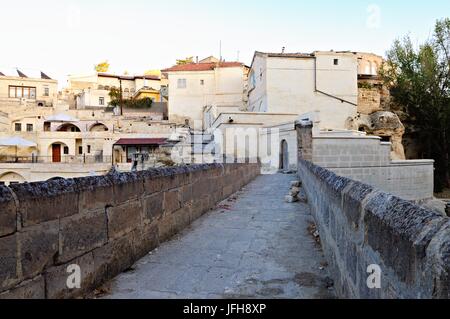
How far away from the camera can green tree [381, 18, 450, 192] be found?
35688mm

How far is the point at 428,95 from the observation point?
1448 inches

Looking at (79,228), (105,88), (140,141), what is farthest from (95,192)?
(105,88)

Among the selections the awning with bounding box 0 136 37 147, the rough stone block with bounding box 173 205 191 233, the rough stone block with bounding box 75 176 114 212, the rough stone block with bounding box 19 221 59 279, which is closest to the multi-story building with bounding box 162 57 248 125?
the awning with bounding box 0 136 37 147

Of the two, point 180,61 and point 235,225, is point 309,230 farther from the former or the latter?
point 180,61

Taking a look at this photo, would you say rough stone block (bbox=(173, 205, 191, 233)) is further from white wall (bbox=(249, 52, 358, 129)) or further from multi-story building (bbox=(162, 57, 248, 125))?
Answer: multi-story building (bbox=(162, 57, 248, 125))

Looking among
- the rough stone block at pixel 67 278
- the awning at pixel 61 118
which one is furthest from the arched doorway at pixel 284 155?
the awning at pixel 61 118

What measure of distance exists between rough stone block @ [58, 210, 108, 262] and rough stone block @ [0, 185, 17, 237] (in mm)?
536

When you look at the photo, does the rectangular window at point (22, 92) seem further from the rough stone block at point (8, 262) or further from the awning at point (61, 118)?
the rough stone block at point (8, 262)

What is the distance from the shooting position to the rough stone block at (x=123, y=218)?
3.74 m

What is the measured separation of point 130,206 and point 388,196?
291cm

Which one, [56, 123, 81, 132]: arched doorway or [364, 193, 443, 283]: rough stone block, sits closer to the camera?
[364, 193, 443, 283]: rough stone block

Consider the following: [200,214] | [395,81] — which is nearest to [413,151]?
[395,81]

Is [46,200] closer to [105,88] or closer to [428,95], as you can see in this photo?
[428,95]

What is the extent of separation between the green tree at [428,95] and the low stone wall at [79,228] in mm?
35898
